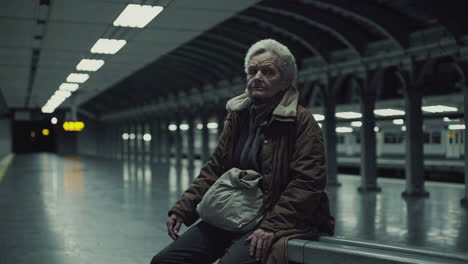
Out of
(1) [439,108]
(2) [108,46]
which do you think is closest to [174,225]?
(2) [108,46]

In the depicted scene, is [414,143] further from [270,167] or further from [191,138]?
[191,138]

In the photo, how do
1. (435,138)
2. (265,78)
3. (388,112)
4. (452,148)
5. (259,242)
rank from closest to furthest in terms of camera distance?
(259,242), (265,78), (388,112), (452,148), (435,138)

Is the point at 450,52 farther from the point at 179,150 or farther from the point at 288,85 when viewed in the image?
the point at 179,150

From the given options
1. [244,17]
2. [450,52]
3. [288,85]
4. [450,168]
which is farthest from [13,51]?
[450,168]

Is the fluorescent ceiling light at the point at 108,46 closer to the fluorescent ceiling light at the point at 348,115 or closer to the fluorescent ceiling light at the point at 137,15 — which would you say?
the fluorescent ceiling light at the point at 137,15

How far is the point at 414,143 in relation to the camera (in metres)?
13.6

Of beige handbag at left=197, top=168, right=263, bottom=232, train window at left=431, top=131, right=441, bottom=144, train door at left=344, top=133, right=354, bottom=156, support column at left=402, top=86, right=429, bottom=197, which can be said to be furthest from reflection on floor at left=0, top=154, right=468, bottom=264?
train door at left=344, top=133, right=354, bottom=156

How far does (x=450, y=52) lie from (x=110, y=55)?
24.1ft

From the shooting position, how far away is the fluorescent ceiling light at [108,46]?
37.7 feet

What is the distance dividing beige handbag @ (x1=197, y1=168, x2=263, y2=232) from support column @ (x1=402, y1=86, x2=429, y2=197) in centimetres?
1132

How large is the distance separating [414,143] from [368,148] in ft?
5.40

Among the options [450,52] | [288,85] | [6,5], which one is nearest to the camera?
[288,85]

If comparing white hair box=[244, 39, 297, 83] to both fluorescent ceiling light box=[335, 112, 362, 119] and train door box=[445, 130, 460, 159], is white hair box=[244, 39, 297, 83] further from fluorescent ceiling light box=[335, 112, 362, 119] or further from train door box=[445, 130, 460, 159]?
train door box=[445, 130, 460, 159]

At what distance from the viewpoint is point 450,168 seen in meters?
22.1
